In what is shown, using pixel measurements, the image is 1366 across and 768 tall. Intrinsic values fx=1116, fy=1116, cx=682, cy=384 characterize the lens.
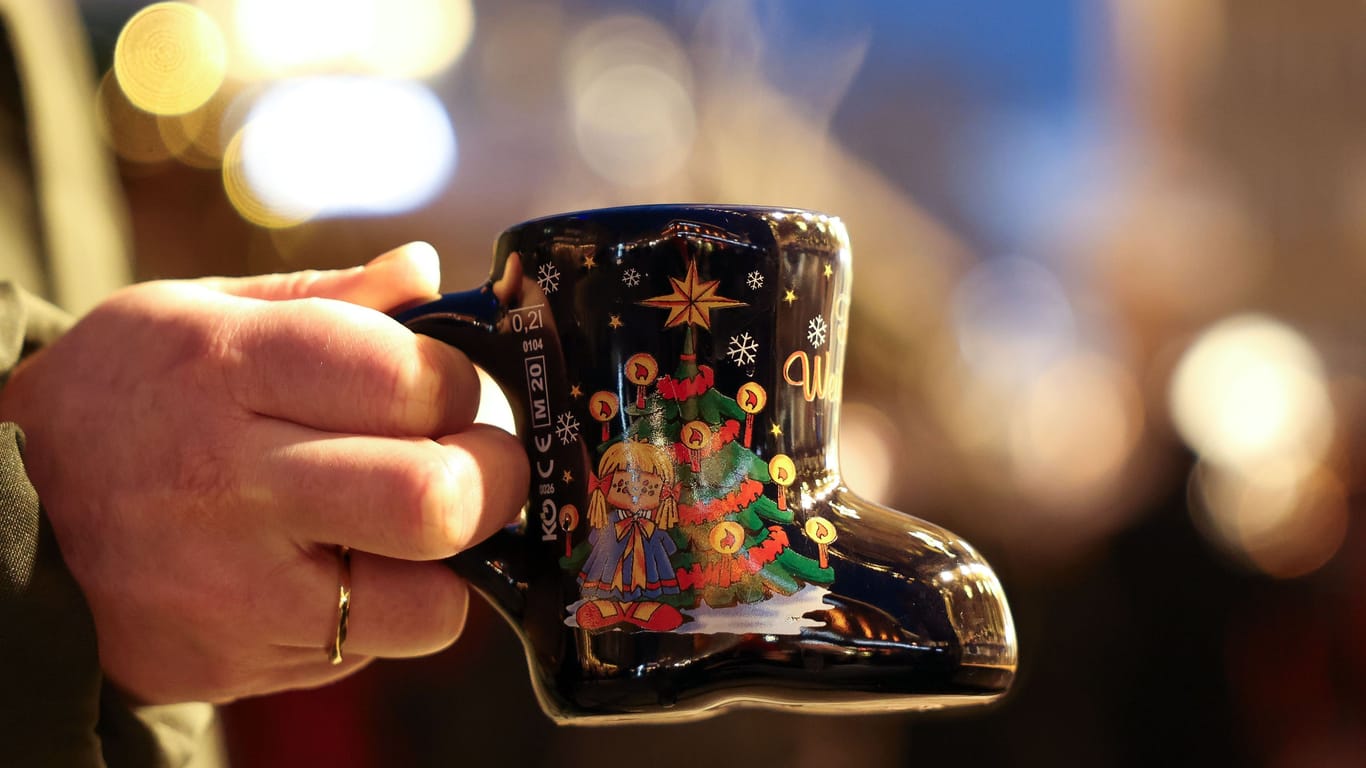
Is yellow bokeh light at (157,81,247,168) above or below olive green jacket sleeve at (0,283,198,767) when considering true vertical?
above

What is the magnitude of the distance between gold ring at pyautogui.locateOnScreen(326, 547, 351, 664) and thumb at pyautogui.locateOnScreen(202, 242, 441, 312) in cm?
15

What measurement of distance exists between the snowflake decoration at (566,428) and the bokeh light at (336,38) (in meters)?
1.96

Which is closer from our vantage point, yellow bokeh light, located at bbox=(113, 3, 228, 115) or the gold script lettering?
the gold script lettering

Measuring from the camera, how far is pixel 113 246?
43.3 inches

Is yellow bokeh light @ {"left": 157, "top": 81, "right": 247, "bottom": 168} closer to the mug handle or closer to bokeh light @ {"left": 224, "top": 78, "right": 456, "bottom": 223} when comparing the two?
bokeh light @ {"left": 224, "top": 78, "right": 456, "bottom": 223}

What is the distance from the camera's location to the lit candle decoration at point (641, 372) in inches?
22.9

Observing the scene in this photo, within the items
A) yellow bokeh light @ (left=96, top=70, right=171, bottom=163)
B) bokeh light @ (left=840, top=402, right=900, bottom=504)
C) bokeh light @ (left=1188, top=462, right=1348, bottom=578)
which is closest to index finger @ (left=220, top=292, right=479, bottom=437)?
bokeh light @ (left=840, top=402, right=900, bottom=504)

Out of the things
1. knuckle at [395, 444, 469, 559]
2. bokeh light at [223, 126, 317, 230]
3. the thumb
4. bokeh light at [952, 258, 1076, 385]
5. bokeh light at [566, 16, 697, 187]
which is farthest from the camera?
bokeh light at [952, 258, 1076, 385]

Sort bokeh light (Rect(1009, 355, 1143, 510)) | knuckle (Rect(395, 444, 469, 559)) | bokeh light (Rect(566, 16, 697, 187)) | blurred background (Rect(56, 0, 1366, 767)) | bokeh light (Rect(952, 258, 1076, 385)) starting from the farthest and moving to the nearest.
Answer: bokeh light (Rect(952, 258, 1076, 385))
bokeh light (Rect(566, 16, 697, 187))
bokeh light (Rect(1009, 355, 1143, 510))
blurred background (Rect(56, 0, 1366, 767))
knuckle (Rect(395, 444, 469, 559))

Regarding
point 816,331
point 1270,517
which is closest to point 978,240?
point 1270,517

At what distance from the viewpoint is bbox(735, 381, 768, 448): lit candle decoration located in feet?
1.90

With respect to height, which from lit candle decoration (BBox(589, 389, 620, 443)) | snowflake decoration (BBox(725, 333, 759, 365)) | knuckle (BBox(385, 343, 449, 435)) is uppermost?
snowflake decoration (BBox(725, 333, 759, 365))

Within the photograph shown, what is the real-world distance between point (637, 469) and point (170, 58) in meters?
2.02

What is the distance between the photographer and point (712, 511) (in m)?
0.58
